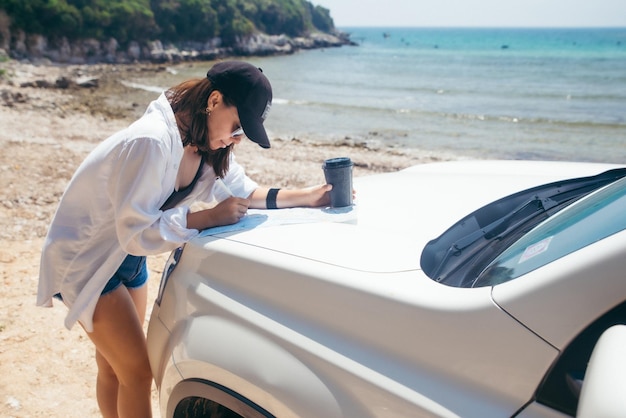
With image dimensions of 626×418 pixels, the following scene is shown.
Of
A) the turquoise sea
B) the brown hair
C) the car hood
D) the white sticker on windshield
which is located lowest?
the turquoise sea

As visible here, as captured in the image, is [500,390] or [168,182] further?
[168,182]

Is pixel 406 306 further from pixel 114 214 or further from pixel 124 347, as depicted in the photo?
pixel 124 347

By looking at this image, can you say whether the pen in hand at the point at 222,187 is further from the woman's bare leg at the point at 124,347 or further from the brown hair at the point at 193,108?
the woman's bare leg at the point at 124,347

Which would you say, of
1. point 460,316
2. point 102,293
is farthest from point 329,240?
point 102,293

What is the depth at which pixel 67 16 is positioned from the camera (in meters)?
40.4

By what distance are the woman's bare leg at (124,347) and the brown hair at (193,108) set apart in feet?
2.34

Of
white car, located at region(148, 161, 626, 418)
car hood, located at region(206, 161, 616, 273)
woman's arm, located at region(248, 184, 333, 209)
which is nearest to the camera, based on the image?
white car, located at region(148, 161, 626, 418)

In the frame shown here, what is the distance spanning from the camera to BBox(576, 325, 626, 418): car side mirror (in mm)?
917

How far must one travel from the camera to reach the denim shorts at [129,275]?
2.27 metres

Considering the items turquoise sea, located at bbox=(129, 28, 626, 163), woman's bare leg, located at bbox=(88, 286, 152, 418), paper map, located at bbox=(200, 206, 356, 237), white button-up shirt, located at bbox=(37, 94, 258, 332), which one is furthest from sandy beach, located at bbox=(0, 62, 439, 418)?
turquoise sea, located at bbox=(129, 28, 626, 163)

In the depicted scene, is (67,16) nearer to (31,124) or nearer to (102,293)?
(31,124)

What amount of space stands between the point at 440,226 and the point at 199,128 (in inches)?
40.0

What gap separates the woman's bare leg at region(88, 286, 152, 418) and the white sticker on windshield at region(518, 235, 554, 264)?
5.19 ft

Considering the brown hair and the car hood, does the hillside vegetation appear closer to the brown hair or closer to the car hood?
the brown hair
